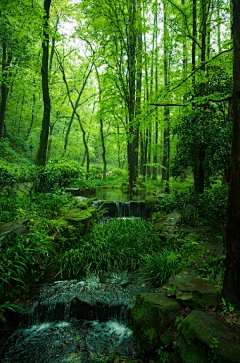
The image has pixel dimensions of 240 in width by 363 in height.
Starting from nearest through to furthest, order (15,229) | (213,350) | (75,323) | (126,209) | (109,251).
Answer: (213,350) → (75,323) → (15,229) → (109,251) → (126,209)

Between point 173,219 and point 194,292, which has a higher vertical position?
point 173,219

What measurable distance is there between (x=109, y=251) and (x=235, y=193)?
3858mm

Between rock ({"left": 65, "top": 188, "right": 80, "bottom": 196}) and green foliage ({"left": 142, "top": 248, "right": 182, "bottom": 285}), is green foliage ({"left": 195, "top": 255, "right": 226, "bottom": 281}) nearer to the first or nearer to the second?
green foliage ({"left": 142, "top": 248, "right": 182, "bottom": 285})

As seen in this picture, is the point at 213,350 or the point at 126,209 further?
the point at 126,209

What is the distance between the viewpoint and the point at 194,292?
3.04m

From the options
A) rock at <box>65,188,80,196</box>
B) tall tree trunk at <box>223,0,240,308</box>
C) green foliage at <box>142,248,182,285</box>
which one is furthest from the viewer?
rock at <box>65,188,80,196</box>

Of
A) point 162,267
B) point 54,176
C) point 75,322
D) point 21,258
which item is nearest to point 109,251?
point 162,267

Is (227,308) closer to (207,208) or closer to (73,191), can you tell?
(207,208)

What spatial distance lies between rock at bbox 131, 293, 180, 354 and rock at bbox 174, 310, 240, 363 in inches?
12.3

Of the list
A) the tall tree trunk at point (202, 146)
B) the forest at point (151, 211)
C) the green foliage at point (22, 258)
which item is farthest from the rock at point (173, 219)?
the green foliage at point (22, 258)

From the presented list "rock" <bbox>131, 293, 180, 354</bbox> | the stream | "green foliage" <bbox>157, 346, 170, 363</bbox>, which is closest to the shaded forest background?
"rock" <bbox>131, 293, 180, 354</bbox>

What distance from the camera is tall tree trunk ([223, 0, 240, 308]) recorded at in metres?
2.35

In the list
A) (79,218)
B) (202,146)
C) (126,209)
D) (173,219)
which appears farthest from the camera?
(126,209)

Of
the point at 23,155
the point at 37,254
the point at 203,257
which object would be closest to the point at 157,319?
the point at 203,257
